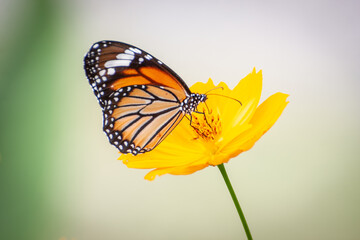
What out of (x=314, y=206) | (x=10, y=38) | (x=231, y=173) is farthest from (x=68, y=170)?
(x=314, y=206)

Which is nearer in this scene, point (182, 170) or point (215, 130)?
point (182, 170)

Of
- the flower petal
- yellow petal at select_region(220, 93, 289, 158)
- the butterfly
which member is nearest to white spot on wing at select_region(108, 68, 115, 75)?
the butterfly

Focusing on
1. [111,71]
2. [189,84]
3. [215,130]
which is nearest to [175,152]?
[215,130]

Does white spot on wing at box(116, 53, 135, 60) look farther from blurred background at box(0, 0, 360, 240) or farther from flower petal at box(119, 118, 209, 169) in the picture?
blurred background at box(0, 0, 360, 240)

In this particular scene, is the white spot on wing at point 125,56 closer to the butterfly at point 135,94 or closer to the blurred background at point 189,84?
the butterfly at point 135,94

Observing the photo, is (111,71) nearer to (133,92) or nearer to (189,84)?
(133,92)

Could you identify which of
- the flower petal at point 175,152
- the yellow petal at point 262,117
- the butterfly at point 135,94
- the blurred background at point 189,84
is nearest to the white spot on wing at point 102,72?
the butterfly at point 135,94

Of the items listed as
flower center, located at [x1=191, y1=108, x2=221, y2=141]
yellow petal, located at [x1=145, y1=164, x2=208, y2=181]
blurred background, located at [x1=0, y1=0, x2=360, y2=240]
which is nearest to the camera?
yellow petal, located at [x1=145, y1=164, x2=208, y2=181]
